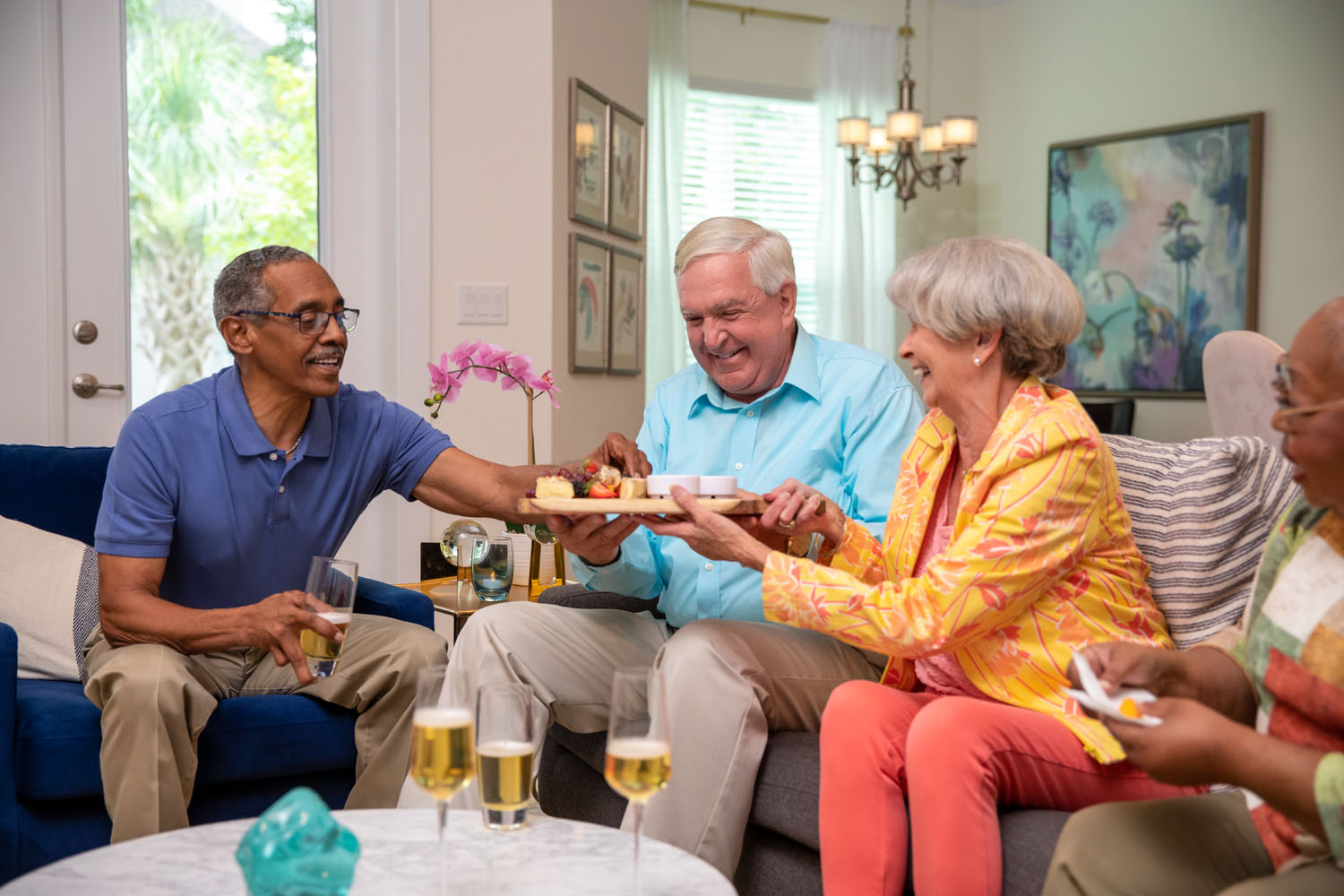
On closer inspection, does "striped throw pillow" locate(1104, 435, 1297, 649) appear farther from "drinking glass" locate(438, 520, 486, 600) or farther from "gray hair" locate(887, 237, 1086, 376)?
"drinking glass" locate(438, 520, 486, 600)

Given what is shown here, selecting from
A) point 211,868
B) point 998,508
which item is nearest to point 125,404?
point 211,868

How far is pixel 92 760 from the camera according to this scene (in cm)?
203

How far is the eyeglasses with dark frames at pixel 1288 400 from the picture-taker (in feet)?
3.58

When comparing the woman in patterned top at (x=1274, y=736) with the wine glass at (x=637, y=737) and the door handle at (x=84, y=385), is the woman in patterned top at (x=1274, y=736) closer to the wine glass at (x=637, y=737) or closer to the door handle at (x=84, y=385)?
the wine glass at (x=637, y=737)

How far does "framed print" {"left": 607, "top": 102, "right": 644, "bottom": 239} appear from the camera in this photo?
4.27 meters

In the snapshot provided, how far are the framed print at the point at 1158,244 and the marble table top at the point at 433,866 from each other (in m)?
4.95

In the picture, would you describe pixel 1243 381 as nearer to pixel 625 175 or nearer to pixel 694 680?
pixel 694 680

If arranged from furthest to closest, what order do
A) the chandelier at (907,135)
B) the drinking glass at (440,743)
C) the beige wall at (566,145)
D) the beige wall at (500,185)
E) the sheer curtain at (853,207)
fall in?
the sheer curtain at (853,207) < the chandelier at (907,135) < the beige wall at (566,145) < the beige wall at (500,185) < the drinking glass at (440,743)

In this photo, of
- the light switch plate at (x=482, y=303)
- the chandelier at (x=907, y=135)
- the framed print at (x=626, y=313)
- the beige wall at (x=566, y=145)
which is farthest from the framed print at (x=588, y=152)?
the chandelier at (x=907, y=135)

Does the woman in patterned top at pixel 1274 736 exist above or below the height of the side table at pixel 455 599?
above

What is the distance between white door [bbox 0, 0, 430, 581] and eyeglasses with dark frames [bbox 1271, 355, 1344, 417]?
2854 millimetres

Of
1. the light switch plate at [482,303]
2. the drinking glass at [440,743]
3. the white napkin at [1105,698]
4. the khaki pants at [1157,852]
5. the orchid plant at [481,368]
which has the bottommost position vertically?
the khaki pants at [1157,852]

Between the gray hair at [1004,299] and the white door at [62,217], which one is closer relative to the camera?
the gray hair at [1004,299]

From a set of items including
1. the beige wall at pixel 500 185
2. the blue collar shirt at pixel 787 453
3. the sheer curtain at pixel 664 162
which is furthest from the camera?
the sheer curtain at pixel 664 162
